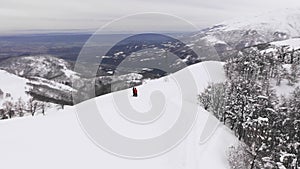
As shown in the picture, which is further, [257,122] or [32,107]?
[32,107]

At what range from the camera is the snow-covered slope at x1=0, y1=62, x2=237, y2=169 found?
1532 cm

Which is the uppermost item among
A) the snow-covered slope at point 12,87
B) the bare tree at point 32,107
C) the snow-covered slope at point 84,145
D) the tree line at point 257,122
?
the snow-covered slope at point 84,145

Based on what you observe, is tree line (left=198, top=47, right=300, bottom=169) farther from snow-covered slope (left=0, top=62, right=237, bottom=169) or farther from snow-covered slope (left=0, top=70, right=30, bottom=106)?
snow-covered slope (left=0, top=70, right=30, bottom=106)

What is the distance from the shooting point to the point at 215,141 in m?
28.7

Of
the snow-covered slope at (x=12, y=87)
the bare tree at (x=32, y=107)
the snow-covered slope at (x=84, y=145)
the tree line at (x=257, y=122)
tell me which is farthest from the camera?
the snow-covered slope at (x=12, y=87)

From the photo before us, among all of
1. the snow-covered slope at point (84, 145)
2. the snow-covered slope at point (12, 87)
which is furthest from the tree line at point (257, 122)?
the snow-covered slope at point (12, 87)

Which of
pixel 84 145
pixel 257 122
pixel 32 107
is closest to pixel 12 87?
pixel 32 107

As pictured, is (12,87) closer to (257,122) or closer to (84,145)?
(84,145)

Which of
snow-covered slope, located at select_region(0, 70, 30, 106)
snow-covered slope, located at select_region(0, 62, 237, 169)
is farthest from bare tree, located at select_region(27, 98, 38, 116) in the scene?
snow-covered slope, located at select_region(0, 70, 30, 106)

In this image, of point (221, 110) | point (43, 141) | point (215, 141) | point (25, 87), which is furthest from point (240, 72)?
point (25, 87)

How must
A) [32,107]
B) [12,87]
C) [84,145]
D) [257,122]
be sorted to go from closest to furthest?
[84,145], [257,122], [32,107], [12,87]

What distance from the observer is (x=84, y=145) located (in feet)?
57.8

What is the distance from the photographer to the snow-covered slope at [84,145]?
15320mm

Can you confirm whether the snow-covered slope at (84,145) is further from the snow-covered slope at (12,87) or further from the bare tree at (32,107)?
the snow-covered slope at (12,87)
